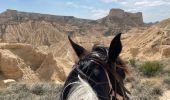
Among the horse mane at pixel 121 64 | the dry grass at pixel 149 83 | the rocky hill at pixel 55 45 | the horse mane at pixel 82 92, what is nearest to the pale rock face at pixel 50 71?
the rocky hill at pixel 55 45

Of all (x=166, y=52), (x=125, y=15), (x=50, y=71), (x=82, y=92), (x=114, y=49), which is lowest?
(x=125, y=15)

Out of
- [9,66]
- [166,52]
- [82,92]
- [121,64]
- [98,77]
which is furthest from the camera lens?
[166,52]

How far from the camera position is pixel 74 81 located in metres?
2.11

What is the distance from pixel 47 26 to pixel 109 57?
2884 inches

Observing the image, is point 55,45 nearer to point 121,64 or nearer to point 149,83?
point 149,83

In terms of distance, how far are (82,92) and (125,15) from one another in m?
107

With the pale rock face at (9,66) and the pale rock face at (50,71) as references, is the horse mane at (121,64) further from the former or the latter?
the pale rock face at (50,71)

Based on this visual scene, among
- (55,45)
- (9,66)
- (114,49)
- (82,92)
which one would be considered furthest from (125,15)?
(82,92)

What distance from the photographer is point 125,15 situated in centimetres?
10762

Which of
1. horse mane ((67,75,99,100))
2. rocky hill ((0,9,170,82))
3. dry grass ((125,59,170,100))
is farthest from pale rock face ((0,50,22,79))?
horse mane ((67,75,99,100))

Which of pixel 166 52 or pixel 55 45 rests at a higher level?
pixel 166 52

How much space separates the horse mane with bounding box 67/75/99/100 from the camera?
71.3 inches

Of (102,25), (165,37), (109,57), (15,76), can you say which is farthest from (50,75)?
(102,25)

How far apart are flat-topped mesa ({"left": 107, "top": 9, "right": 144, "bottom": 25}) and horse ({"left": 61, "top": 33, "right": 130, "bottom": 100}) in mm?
103743
